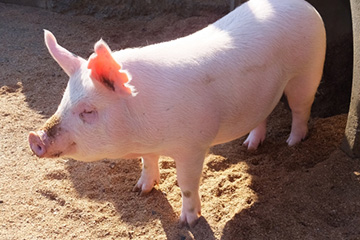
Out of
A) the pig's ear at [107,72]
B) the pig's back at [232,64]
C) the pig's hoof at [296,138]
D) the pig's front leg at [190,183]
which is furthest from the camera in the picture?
the pig's hoof at [296,138]

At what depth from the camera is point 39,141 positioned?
2.40m

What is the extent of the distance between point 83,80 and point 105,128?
0.95 feet

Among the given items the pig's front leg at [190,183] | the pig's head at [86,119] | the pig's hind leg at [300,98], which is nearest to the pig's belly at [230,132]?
the pig's front leg at [190,183]

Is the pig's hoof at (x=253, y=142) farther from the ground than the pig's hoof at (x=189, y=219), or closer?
closer

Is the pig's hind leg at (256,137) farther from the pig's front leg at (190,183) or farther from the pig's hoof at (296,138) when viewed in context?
the pig's front leg at (190,183)

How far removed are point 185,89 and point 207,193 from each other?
1.02 meters

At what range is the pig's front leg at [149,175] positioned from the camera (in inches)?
130

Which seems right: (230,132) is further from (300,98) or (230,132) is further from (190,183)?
(300,98)

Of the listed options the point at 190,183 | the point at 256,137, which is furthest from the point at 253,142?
the point at 190,183

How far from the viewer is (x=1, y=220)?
312 cm

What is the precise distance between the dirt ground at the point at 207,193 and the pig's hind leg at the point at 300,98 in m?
0.10

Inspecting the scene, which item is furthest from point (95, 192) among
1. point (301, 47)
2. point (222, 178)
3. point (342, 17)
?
point (342, 17)

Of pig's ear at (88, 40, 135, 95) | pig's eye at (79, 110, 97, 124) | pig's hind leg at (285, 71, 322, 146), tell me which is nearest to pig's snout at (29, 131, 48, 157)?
pig's eye at (79, 110, 97, 124)

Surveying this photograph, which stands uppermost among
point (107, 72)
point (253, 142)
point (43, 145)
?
point (107, 72)
